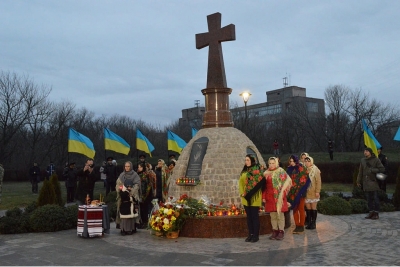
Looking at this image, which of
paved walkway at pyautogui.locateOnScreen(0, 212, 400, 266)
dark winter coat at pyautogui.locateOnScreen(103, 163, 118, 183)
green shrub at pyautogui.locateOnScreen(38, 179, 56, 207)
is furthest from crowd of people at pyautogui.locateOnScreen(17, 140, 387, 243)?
dark winter coat at pyautogui.locateOnScreen(103, 163, 118, 183)

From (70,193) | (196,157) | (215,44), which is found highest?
(215,44)

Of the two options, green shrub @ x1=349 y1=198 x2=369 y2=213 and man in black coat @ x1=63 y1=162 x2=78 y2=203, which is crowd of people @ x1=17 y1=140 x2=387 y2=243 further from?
man in black coat @ x1=63 y1=162 x2=78 y2=203

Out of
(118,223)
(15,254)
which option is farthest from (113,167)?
(15,254)

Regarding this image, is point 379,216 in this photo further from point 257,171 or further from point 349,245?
point 257,171

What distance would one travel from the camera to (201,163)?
1059cm

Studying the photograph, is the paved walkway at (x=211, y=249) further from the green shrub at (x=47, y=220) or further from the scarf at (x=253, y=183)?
the scarf at (x=253, y=183)

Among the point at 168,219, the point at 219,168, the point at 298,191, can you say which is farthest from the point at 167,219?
the point at 298,191

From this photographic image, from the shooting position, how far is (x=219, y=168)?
10.2 meters

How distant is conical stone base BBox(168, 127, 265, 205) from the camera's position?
10.1 meters

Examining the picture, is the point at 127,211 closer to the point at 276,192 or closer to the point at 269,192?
the point at 269,192

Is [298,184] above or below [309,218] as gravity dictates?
above

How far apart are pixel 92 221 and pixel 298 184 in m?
5.13

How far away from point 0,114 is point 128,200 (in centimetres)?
3669

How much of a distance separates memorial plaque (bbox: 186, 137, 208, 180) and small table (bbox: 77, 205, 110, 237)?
260 centimetres
